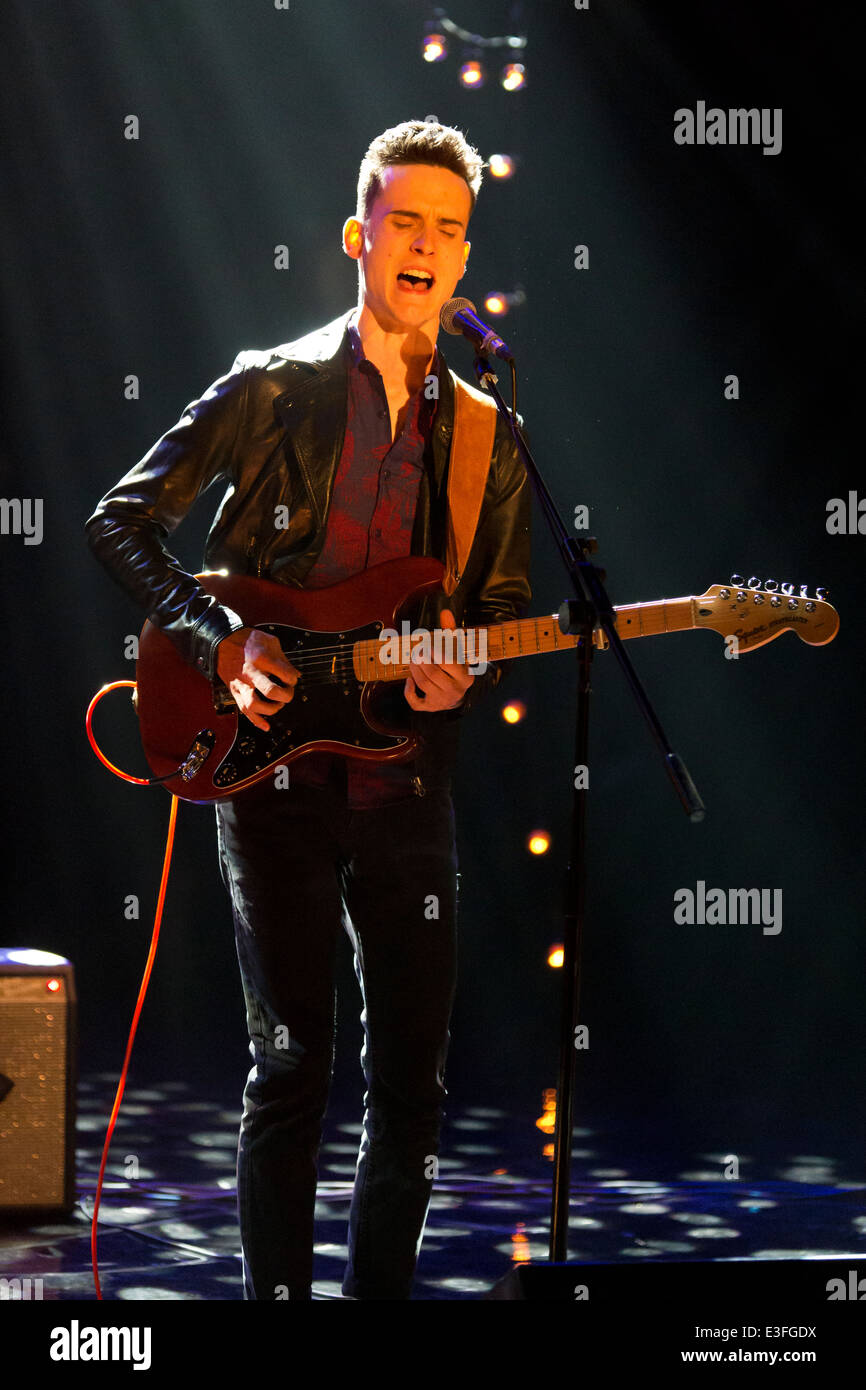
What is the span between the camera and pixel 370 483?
2.74 meters

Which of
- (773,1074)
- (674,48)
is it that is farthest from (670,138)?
(773,1074)

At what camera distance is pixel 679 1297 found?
1841 mm

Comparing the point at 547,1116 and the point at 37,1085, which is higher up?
the point at 37,1085

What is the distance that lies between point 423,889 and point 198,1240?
145 centimetres

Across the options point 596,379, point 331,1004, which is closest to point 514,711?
point 596,379

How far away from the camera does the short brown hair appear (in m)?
2.71

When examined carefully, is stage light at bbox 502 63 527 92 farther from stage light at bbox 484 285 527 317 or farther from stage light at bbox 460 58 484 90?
stage light at bbox 484 285 527 317

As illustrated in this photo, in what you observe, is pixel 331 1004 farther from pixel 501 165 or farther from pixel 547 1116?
pixel 501 165

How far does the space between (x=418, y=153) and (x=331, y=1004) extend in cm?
153

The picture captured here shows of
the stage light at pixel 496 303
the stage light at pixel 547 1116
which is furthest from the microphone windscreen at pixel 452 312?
the stage light at pixel 547 1116

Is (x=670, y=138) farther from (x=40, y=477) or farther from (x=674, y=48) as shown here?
(x=40, y=477)

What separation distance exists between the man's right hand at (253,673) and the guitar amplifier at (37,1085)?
0.90 metres

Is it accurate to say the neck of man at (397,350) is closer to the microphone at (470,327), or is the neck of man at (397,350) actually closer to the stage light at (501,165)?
the microphone at (470,327)

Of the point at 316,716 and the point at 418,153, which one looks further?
the point at 418,153
